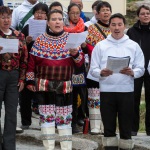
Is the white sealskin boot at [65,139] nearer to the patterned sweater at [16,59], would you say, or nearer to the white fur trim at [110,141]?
the white fur trim at [110,141]

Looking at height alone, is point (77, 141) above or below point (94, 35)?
below

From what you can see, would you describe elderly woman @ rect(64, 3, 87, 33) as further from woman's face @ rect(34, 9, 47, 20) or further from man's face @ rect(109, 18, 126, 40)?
man's face @ rect(109, 18, 126, 40)

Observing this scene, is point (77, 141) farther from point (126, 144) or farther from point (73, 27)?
point (73, 27)

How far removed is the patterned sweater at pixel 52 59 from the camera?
559 centimetres

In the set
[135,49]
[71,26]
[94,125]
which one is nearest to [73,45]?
[135,49]

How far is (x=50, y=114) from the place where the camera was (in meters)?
5.58

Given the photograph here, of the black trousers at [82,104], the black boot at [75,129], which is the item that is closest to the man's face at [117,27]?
the black trousers at [82,104]

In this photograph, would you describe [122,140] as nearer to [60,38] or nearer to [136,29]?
[60,38]

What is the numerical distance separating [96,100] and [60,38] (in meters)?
1.47

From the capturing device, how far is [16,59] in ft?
18.4

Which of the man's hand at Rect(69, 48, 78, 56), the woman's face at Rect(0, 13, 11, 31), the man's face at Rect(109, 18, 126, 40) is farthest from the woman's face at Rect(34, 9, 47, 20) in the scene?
the man's face at Rect(109, 18, 126, 40)

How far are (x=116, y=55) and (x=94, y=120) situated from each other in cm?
165

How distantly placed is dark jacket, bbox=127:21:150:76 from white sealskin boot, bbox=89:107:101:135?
102cm

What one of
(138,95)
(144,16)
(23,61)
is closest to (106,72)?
(23,61)
